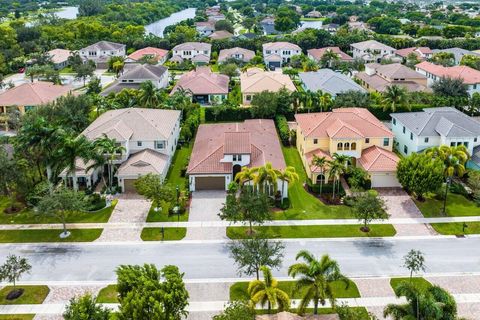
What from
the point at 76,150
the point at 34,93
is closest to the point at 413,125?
the point at 76,150

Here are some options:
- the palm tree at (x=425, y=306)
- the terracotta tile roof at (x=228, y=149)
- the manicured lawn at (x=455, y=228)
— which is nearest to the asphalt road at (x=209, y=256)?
the manicured lawn at (x=455, y=228)

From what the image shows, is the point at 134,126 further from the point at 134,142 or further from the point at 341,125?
the point at 341,125

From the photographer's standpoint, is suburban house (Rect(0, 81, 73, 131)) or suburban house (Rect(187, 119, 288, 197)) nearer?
suburban house (Rect(187, 119, 288, 197))

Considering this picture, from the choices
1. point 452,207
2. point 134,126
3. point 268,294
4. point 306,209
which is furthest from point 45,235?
point 452,207

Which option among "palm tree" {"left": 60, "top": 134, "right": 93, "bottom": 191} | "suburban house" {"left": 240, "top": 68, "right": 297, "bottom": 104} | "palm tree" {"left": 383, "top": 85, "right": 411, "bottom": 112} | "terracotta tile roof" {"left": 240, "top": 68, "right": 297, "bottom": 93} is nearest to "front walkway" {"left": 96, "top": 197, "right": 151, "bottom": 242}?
"palm tree" {"left": 60, "top": 134, "right": 93, "bottom": 191}

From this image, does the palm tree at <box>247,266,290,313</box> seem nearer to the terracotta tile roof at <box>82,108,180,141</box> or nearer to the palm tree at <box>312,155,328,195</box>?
the palm tree at <box>312,155,328,195</box>

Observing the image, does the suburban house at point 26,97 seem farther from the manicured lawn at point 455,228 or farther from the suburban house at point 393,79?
the manicured lawn at point 455,228
